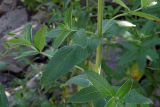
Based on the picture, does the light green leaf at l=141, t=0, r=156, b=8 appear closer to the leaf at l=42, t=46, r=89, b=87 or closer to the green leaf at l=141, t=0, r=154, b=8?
the green leaf at l=141, t=0, r=154, b=8

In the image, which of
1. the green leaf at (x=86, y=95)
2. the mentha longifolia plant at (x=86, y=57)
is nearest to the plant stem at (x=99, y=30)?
the mentha longifolia plant at (x=86, y=57)

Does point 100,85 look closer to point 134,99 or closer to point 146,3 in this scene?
point 134,99

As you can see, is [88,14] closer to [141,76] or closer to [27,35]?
[141,76]

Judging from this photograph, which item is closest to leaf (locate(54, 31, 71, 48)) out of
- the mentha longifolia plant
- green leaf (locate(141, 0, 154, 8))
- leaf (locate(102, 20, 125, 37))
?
the mentha longifolia plant

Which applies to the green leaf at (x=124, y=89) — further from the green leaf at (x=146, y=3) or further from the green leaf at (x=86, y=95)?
the green leaf at (x=146, y=3)

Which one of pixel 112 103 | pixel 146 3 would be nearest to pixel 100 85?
pixel 112 103
